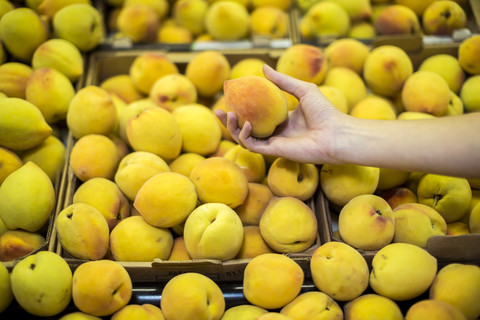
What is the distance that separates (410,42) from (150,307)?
153 centimetres

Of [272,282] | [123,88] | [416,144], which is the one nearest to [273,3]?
[123,88]

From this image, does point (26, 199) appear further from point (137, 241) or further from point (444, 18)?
point (444, 18)

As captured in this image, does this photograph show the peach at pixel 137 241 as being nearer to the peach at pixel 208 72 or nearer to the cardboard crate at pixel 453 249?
the cardboard crate at pixel 453 249

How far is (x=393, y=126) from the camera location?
1.17 meters

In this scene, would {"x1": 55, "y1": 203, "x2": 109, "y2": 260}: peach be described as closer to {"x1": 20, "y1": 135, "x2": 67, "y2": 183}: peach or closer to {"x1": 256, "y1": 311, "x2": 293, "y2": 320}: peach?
{"x1": 20, "y1": 135, "x2": 67, "y2": 183}: peach

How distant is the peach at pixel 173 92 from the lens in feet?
5.54

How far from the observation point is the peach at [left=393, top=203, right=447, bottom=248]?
1217mm

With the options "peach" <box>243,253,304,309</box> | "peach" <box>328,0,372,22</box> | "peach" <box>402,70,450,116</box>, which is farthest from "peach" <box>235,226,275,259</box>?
"peach" <box>328,0,372,22</box>

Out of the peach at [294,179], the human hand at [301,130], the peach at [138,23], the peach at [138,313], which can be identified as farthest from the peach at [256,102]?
the peach at [138,23]

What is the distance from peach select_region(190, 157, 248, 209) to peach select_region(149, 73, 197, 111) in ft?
1.51

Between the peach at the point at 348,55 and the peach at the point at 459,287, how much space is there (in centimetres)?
99

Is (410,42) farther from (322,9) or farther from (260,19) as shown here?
(260,19)

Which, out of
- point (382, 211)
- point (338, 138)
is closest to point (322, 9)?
point (338, 138)

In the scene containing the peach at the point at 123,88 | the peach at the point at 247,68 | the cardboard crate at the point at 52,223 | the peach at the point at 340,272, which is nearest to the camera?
the peach at the point at 340,272
